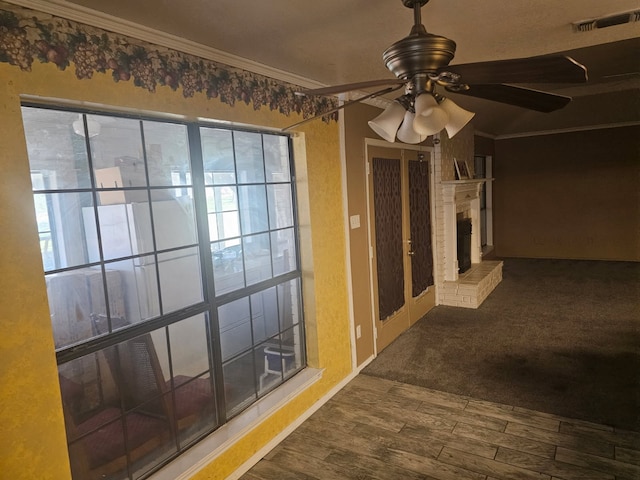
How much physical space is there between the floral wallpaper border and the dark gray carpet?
2673mm

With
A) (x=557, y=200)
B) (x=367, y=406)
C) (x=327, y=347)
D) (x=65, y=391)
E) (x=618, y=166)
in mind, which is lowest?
(x=367, y=406)

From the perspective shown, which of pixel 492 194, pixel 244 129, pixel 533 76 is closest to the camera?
pixel 533 76

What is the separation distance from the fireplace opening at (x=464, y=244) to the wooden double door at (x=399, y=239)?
0.72 m

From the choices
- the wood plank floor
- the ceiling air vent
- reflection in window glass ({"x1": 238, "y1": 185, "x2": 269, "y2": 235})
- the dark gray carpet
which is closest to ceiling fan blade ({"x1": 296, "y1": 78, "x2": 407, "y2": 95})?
reflection in window glass ({"x1": 238, "y1": 185, "x2": 269, "y2": 235})

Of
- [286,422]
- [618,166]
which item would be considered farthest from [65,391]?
[618,166]

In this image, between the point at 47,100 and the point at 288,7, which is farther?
the point at 288,7

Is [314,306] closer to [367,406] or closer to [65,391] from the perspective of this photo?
[367,406]

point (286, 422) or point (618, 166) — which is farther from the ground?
point (618, 166)

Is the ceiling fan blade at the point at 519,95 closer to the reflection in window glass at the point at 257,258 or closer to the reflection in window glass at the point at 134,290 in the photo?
the reflection in window glass at the point at 257,258

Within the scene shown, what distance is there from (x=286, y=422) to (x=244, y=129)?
2.04 metres

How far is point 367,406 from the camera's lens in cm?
328

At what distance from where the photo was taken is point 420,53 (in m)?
1.47

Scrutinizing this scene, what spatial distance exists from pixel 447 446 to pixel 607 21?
2.65 m

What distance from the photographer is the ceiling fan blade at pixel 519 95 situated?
5.73 feet
